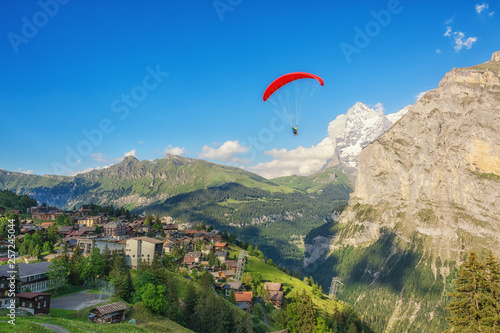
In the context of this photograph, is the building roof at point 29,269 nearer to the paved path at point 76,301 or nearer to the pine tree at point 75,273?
the pine tree at point 75,273

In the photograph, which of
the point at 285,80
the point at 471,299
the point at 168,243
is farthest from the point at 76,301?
the point at 168,243

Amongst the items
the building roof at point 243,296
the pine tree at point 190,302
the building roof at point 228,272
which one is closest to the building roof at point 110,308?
the pine tree at point 190,302

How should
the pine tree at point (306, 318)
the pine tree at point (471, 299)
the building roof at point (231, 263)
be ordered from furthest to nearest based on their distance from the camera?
the building roof at point (231, 263) → the pine tree at point (306, 318) → the pine tree at point (471, 299)

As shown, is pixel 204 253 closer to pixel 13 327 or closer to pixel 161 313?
pixel 161 313

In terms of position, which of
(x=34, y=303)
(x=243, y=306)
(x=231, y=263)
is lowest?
(x=243, y=306)

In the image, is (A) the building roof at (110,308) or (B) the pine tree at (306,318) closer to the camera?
(A) the building roof at (110,308)

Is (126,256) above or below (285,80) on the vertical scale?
below

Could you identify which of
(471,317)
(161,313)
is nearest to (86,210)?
(161,313)

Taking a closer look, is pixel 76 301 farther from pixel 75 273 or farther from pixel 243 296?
pixel 243 296

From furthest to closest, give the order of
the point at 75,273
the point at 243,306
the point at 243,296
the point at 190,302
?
1. the point at 243,296
2. the point at 243,306
3. the point at 190,302
4. the point at 75,273
